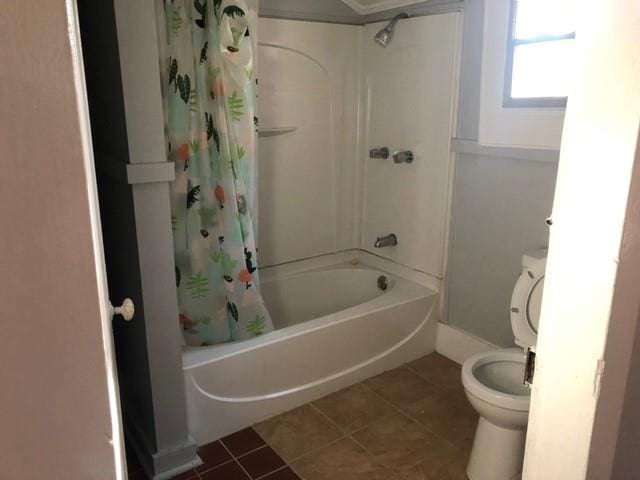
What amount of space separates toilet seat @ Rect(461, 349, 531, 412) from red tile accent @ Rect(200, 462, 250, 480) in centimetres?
90

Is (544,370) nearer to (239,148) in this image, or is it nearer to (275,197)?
(239,148)

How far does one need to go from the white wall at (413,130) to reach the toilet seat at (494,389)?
0.75m

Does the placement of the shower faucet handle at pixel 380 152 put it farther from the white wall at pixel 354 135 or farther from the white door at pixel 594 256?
the white door at pixel 594 256

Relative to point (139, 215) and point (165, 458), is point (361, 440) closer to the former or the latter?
point (165, 458)

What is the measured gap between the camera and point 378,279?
304 cm

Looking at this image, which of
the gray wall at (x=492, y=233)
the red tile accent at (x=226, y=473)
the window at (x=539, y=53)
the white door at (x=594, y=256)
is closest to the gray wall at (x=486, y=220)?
the gray wall at (x=492, y=233)

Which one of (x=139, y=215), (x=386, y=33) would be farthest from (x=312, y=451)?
(x=386, y=33)

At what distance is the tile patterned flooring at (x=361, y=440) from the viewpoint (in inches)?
79.2

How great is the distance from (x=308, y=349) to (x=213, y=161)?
92 cm

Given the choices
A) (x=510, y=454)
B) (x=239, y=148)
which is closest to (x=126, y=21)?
(x=239, y=148)

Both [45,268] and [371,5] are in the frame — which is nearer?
[45,268]

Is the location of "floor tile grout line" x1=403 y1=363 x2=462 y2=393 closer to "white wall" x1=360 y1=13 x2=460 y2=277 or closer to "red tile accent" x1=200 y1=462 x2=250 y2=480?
"white wall" x1=360 y1=13 x2=460 y2=277

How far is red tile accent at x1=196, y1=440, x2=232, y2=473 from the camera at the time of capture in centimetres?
203

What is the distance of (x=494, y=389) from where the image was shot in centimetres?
204
